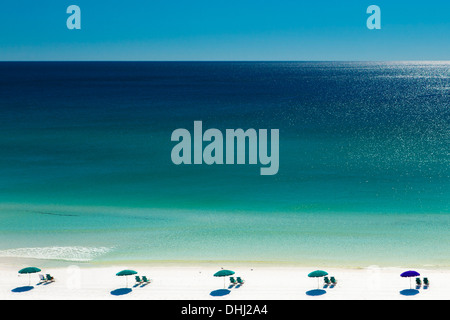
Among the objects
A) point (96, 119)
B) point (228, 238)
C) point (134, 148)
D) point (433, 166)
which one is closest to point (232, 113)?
point (96, 119)

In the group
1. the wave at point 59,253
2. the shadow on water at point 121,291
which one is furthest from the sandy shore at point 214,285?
the wave at point 59,253

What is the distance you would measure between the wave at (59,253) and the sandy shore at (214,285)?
1453 millimetres

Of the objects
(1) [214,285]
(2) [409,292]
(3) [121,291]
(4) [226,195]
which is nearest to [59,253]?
(3) [121,291]

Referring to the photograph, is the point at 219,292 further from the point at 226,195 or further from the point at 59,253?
the point at 226,195

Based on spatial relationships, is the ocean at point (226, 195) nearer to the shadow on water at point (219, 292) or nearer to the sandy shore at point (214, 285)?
the sandy shore at point (214, 285)

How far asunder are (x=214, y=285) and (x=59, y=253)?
9029mm

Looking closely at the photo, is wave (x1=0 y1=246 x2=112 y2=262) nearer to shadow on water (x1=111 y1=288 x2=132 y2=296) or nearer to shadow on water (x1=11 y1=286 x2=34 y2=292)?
shadow on water (x1=11 y1=286 x2=34 y2=292)

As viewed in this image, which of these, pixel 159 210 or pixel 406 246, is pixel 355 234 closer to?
pixel 406 246

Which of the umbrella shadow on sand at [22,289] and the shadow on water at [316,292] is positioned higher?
the umbrella shadow on sand at [22,289]

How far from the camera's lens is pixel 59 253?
2241 cm

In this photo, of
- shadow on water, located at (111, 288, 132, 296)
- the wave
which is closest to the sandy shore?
shadow on water, located at (111, 288, 132, 296)

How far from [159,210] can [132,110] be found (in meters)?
44.2

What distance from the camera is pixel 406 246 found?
22.4 metres

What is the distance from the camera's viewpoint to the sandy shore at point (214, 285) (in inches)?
675
